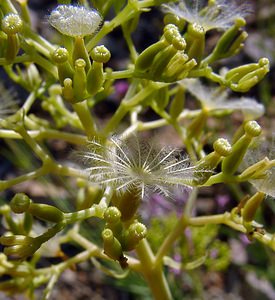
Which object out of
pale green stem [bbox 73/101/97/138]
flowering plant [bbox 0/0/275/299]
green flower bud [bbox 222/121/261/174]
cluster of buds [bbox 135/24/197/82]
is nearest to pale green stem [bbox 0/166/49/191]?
flowering plant [bbox 0/0/275/299]

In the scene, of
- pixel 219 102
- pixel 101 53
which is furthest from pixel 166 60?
pixel 219 102

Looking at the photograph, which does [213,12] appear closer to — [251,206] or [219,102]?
[219,102]

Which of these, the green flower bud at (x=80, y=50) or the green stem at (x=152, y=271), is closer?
the green flower bud at (x=80, y=50)

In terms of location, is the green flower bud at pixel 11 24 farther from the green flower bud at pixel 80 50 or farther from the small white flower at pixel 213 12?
the small white flower at pixel 213 12

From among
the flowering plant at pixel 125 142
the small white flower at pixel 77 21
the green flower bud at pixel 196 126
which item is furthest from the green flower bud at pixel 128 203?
the green flower bud at pixel 196 126

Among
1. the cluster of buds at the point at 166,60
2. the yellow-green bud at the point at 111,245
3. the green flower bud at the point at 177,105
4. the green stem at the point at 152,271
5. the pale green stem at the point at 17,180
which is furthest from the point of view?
the green flower bud at the point at 177,105

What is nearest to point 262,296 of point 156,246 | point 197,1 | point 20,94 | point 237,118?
point 156,246

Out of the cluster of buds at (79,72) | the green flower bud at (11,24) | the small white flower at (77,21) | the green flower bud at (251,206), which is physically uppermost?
the green flower bud at (11,24)
